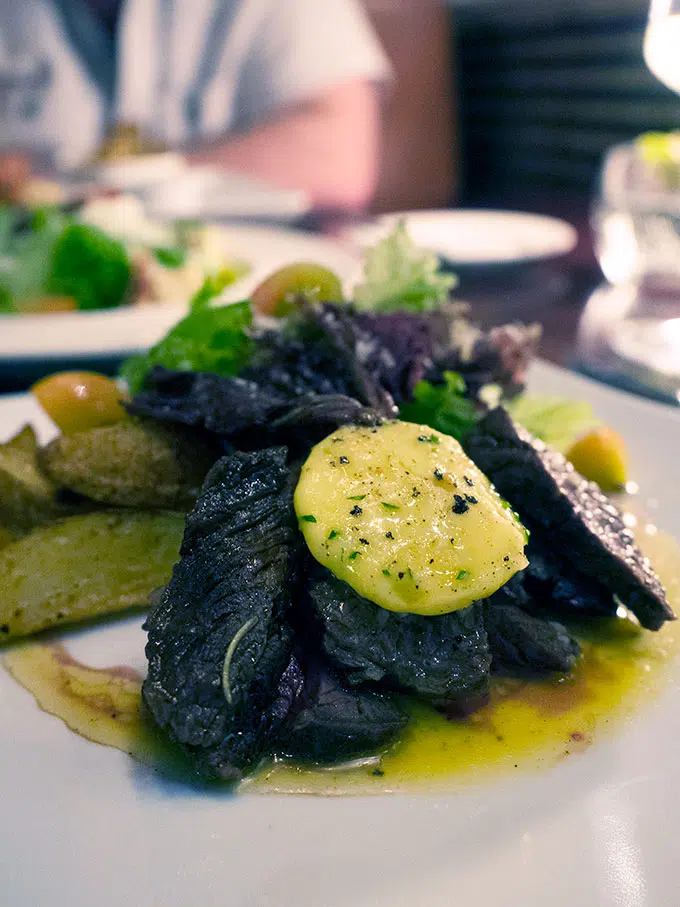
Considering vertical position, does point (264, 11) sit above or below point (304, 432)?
above

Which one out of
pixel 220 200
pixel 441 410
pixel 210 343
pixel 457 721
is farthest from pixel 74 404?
pixel 220 200

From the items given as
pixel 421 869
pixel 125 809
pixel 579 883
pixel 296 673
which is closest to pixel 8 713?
pixel 125 809

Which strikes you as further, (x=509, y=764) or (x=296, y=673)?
(x=296, y=673)

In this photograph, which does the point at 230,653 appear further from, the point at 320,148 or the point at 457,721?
the point at 320,148

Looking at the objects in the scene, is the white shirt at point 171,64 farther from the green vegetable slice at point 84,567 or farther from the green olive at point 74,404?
the green vegetable slice at point 84,567

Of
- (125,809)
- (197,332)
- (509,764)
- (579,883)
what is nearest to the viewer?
(579,883)

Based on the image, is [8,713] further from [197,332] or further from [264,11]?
[264,11]

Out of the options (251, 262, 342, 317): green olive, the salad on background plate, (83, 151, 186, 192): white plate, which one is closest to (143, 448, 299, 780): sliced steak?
(251, 262, 342, 317): green olive

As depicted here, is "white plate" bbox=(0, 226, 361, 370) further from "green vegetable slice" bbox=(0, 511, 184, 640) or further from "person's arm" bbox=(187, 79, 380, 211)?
"person's arm" bbox=(187, 79, 380, 211)
